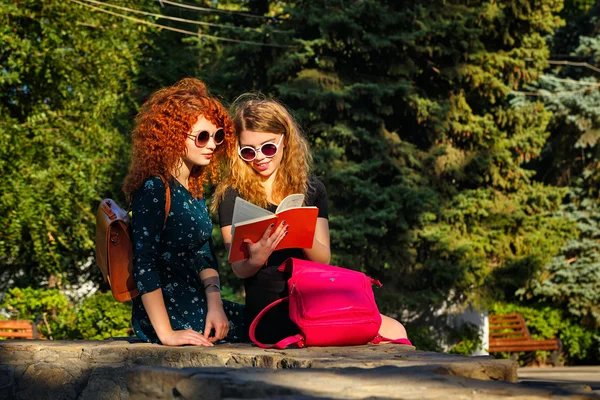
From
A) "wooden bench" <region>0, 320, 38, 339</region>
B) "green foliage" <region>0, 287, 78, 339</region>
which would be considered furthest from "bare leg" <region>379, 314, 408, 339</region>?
"green foliage" <region>0, 287, 78, 339</region>

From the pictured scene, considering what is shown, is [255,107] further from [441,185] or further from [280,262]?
[441,185]

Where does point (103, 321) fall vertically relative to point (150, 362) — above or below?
below

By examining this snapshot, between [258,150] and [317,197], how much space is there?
432 mm

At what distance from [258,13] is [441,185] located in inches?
194

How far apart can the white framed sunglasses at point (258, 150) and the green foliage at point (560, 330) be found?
43.3 ft

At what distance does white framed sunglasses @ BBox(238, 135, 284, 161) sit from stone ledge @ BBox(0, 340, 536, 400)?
3.02 feet

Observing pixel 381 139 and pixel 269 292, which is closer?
pixel 269 292

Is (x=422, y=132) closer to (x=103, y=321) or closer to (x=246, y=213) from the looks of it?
(x=103, y=321)

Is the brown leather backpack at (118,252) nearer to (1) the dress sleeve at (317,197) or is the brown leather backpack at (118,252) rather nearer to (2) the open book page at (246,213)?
(2) the open book page at (246,213)

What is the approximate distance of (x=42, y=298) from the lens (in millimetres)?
→ 13250

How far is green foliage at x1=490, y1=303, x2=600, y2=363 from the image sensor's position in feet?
56.0

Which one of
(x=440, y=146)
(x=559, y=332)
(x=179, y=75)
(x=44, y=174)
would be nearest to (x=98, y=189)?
(x=44, y=174)

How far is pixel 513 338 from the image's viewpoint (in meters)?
15.8

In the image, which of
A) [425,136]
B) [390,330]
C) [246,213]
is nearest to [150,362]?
[246,213]
